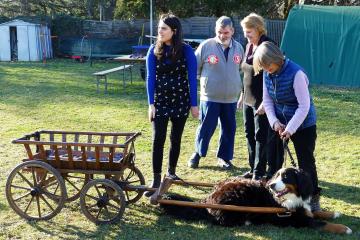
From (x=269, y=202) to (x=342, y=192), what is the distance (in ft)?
4.70

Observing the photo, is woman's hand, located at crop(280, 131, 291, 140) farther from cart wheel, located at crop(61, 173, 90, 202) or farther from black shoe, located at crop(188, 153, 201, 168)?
black shoe, located at crop(188, 153, 201, 168)

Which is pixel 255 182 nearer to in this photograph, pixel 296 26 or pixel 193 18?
pixel 296 26

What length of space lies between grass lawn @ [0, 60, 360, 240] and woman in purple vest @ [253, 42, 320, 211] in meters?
0.69

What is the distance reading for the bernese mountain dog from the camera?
3.85 m

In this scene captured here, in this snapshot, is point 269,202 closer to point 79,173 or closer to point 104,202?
point 104,202

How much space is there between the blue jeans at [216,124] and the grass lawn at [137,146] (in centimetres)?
24

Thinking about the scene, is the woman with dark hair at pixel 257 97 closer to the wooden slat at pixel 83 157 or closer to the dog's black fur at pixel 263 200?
the dog's black fur at pixel 263 200

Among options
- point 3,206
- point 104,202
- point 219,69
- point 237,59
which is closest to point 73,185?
point 104,202

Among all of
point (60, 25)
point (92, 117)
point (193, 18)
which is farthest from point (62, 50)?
point (92, 117)

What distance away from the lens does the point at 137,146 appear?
22.9 feet

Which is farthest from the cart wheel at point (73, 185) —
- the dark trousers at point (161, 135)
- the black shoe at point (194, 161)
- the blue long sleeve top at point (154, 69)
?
the black shoe at point (194, 161)

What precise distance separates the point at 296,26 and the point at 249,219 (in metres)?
10.3

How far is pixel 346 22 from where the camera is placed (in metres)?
13.3

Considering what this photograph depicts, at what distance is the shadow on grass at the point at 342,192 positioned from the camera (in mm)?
4887
